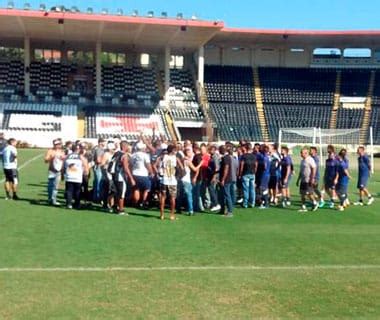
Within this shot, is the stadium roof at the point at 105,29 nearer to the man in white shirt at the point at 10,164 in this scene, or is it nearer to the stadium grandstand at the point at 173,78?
the stadium grandstand at the point at 173,78

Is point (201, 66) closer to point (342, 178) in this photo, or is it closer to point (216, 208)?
point (342, 178)

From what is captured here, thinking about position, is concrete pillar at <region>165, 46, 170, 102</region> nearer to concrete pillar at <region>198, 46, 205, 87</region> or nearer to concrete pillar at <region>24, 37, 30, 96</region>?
concrete pillar at <region>198, 46, 205, 87</region>

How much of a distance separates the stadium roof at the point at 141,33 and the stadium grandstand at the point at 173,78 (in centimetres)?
9

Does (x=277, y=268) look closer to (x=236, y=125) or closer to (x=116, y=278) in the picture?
(x=116, y=278)

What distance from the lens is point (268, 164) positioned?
1694cm

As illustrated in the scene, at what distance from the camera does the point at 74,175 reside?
49.7 feet

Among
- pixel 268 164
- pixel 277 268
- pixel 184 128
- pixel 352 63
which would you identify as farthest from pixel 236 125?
pixel 277 268

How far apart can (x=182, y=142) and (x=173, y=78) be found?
31109mm

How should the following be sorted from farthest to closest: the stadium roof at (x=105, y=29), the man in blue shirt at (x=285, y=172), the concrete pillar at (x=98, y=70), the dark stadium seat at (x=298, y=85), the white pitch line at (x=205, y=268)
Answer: the dark stadium seat at (x=298, y=85) < the concrete pillar at (x=98, y=70) < the stadium roof at (x=105, y=29) < the man in blue shirt at (x=285, y=172) < the white pitch line at (x=205, y=268)

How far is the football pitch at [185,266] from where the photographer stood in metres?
7.11

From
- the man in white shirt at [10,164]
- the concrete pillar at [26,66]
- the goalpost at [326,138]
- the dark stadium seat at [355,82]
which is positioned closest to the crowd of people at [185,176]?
the man in white shirt at [10,164]

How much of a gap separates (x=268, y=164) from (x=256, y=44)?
43.8 meters

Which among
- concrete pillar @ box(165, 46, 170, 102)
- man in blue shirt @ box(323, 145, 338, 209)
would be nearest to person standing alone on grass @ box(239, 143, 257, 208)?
man in blue shirt @ box(323, 145, 338, 209)

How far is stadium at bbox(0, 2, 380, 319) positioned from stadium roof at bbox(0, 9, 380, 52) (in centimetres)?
16
